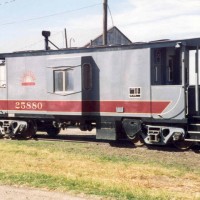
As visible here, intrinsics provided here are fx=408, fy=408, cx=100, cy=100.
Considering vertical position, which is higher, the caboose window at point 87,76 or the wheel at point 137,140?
the caboose window at point 87,76

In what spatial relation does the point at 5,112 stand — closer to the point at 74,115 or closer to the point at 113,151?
the point at 74,115

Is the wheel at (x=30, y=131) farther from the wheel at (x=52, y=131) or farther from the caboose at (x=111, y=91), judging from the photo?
the wheel at (x=52, y=131)

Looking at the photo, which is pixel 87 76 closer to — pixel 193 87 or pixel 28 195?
pixel 193 87

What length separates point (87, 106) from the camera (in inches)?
611

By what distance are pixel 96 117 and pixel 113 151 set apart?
2011mm

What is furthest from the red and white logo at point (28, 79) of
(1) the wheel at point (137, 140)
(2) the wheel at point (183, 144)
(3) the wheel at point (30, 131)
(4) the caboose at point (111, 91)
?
(2) the wheel at point (183, 144)

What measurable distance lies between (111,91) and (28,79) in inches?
160

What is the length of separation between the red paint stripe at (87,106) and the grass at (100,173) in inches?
64.5

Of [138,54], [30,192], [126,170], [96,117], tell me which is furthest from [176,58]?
[30,192]

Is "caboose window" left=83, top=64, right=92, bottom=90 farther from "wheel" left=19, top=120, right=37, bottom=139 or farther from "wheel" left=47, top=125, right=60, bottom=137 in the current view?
"wheel" left=47, top=125, right=60, bottom=137

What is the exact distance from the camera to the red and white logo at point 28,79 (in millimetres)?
17000

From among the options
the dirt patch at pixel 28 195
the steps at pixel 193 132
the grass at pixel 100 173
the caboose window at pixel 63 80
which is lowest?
the grass at pixel 100 173

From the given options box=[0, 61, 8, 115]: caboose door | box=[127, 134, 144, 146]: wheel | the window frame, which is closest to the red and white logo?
box=[0, 61, 8, 115]: caboose door

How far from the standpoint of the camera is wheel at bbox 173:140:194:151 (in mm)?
13922
